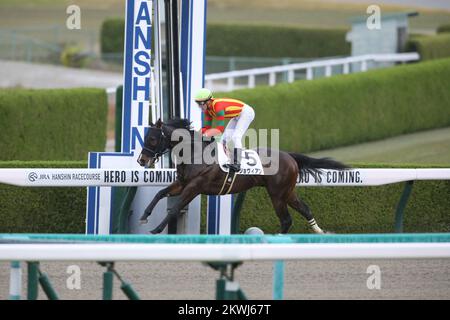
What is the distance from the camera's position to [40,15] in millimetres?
38500

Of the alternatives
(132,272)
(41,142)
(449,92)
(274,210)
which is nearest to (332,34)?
(449,92)

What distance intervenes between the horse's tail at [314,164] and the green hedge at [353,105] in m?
4.78

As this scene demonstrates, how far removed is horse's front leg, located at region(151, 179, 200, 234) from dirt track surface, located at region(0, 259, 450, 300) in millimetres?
1091

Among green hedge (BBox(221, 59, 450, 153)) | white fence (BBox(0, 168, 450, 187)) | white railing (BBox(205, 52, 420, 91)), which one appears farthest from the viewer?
white railing (BBox(205, 52, 420, 91))

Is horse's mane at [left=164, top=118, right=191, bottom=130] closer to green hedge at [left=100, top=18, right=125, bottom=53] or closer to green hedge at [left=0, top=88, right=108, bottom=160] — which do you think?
green hedge at [left=0, top=88, right=108, bottom=160]

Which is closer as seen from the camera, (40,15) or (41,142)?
(41,142)

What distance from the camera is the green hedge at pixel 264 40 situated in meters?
25.2

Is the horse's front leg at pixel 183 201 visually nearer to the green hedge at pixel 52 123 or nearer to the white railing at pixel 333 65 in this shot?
the green hedge at pixel 52 123

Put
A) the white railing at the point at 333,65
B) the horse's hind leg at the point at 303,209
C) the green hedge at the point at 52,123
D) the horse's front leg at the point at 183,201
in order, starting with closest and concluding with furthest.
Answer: the horse's front leg at the point at 183,201, the horse's hind leg at the point at 303,209, the green hedge at the point at 52,123, the white railing at the point at 333,65

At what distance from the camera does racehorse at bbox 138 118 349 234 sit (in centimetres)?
848

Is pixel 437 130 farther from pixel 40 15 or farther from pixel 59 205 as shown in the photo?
pixel 40 15

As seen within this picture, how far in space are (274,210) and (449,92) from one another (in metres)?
8.29
